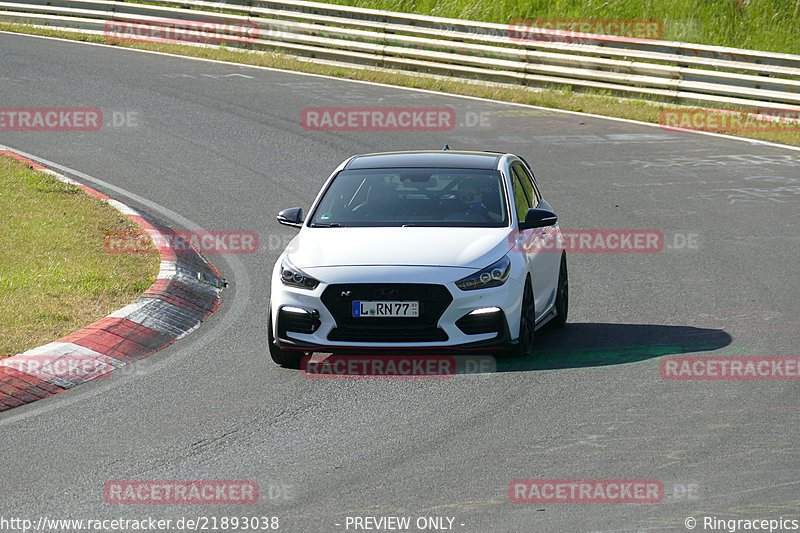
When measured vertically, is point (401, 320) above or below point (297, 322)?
above

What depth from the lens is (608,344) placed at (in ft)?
32.5

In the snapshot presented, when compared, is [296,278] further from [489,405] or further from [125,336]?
[489,405]

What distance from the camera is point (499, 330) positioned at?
29.6ft

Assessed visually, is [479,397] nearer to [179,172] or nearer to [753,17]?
[179,172]

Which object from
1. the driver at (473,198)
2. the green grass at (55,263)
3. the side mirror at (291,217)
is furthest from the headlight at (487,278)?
the green grass at (55,263)

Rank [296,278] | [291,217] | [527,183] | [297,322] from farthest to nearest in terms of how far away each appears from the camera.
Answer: [527,183]
[291,217]
[296,278]
[297,322]

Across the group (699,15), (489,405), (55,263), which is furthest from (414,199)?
(699,15)

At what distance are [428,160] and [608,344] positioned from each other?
2.35 m

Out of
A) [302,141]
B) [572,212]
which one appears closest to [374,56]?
[302,141]

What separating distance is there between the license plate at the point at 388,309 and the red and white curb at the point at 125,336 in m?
1.93

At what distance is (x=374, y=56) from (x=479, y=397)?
63.1 feet

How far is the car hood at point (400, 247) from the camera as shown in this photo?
29.9 feet

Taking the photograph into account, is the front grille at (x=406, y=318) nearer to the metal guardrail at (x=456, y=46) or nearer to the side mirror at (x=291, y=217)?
the side mirror at (x=291, y=217)

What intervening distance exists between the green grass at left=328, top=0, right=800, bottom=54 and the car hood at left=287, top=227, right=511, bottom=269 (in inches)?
780
